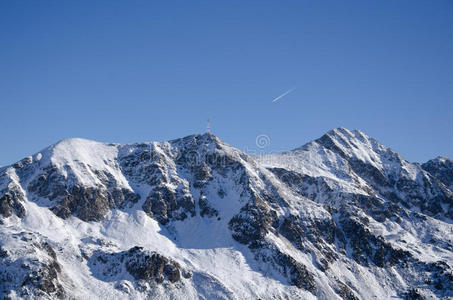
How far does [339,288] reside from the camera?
154 m

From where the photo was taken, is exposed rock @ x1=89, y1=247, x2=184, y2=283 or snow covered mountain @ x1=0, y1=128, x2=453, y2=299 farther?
exposed rock @ x1=89, y1=247, x2=184, y2=283

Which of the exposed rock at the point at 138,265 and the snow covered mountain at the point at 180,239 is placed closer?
the snow covered mountain at the point at 180,239

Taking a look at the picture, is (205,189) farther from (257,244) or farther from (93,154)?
(93,154)

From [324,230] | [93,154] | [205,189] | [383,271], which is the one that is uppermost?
[93,154]

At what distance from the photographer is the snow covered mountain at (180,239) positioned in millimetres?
130625

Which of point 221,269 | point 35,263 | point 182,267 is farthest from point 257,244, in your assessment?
point 35,263

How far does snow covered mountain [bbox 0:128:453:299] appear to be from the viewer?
131 meters

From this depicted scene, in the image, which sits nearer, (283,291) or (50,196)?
(283,291)

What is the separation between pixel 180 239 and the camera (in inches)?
6437

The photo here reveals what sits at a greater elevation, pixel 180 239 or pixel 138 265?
pixel 180 239

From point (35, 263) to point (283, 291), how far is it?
258 feet

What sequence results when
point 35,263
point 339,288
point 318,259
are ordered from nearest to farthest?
point 35,263, point 339,288, point 318,259

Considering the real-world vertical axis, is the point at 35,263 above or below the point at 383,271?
below

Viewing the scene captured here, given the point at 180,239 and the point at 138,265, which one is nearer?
the point at 138,265
